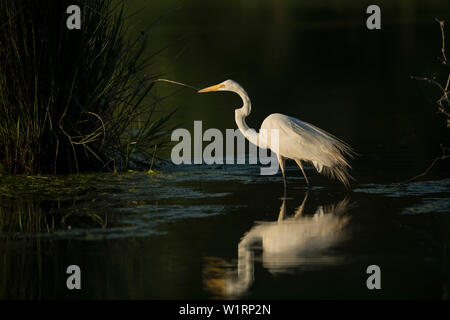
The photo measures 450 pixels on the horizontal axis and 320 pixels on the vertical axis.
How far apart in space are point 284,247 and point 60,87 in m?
3.91

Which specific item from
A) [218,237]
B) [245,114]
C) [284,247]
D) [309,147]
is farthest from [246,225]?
[245,114]

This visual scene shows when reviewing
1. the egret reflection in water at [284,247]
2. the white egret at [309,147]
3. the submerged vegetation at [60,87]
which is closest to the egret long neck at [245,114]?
the white egret at [309,147]

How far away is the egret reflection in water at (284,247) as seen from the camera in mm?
5633

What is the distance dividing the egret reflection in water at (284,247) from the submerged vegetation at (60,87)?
2.76m

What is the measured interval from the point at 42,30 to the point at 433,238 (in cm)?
475

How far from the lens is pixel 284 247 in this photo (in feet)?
21.2

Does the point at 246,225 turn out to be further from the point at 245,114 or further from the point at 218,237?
the point at 245,114

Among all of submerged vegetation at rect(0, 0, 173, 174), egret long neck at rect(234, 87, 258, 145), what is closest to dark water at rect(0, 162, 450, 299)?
submerged vegetation at rect(0, 0, 173, 174)

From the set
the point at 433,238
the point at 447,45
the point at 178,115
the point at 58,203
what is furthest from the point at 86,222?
the point at 447,45

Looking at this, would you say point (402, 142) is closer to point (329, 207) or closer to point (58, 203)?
point (329, 207)

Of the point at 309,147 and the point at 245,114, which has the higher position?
the point at 245,114

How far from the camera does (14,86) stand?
9.14 metres

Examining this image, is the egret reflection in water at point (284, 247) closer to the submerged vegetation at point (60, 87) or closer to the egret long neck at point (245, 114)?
the egret long neck at point (245, 114)

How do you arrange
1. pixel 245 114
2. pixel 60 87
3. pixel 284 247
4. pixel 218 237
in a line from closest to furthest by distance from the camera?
pixel 284 247
pixel 218 237
pixel 60 87
pixel 245 114
